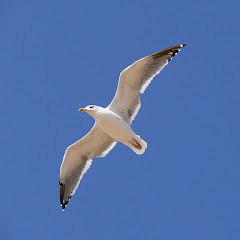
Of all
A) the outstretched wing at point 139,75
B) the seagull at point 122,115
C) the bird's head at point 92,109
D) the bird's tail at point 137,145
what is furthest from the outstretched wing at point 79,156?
the outstretched wing at point 139,75

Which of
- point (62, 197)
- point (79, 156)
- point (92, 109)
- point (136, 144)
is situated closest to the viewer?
point (136, 144)

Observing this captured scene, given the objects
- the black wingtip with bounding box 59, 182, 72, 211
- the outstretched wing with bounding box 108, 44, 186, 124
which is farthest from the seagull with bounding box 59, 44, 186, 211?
the black wingtip with bounding box 59, 182, 72, 211

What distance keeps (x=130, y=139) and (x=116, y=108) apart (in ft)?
2.28

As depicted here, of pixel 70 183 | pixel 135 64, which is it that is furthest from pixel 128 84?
pixel 70 183

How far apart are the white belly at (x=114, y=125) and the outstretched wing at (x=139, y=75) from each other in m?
0.37

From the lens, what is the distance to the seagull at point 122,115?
995 centimetres

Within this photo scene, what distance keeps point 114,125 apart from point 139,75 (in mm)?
1058

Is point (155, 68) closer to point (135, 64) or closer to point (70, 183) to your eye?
point (135, 64)

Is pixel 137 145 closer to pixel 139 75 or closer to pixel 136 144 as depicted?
pixel 136 144

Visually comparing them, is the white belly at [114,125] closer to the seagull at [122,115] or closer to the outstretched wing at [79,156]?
the seagull at [122,115]

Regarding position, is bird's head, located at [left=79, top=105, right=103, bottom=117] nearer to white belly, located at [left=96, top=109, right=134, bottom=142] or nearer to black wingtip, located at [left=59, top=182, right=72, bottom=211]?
white belly, located at [left=96, top=109, right=134, bottom=142]

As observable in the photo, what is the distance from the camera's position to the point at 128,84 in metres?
10.0

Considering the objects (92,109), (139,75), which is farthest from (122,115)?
(139,75)

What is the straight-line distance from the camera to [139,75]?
1000cm
